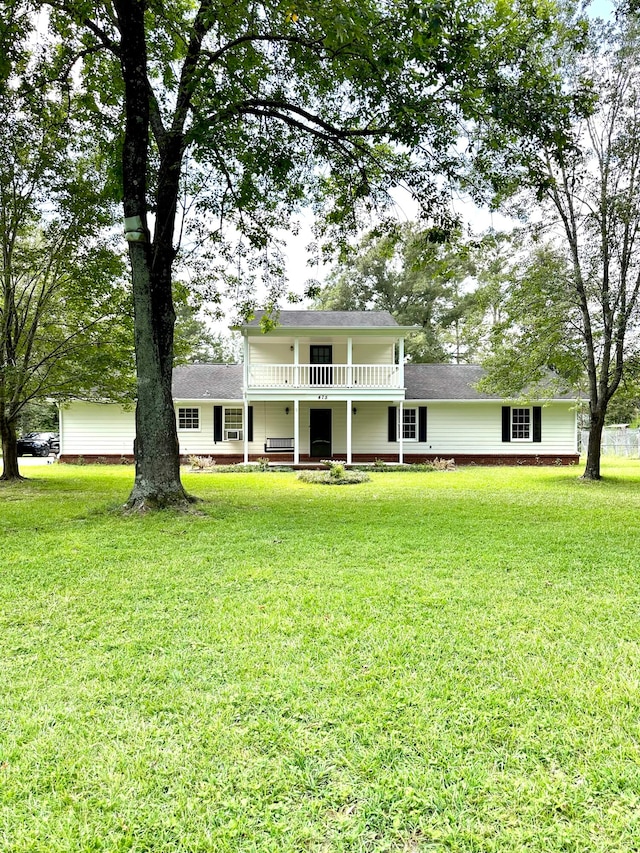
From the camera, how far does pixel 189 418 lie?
19.5 m

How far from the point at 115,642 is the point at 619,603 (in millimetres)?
3725

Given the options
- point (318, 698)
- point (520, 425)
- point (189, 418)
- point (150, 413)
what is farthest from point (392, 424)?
point (318, 698)

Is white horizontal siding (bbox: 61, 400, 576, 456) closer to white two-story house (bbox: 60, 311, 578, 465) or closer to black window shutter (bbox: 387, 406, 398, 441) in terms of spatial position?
white two-story house (bbox: 60, 311, 578, 465)

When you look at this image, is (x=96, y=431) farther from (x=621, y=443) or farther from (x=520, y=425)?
(x=621, y=443)

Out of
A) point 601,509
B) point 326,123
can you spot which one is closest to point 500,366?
point 601,509

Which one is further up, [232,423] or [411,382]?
[411,382]

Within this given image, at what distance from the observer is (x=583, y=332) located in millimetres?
13547

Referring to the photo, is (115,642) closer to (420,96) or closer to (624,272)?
(420,96)

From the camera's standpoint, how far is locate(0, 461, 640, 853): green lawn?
66.1 inches

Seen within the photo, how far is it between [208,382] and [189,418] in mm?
1984

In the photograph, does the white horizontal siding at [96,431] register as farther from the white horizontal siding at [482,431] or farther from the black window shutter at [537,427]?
the black window shutter at [537,427]

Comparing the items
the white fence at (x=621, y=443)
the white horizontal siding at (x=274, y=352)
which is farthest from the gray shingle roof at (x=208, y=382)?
the white fence at (x=621, y=443)

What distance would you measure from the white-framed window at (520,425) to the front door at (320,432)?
7.49 meters

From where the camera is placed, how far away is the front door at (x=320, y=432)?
19406mm
